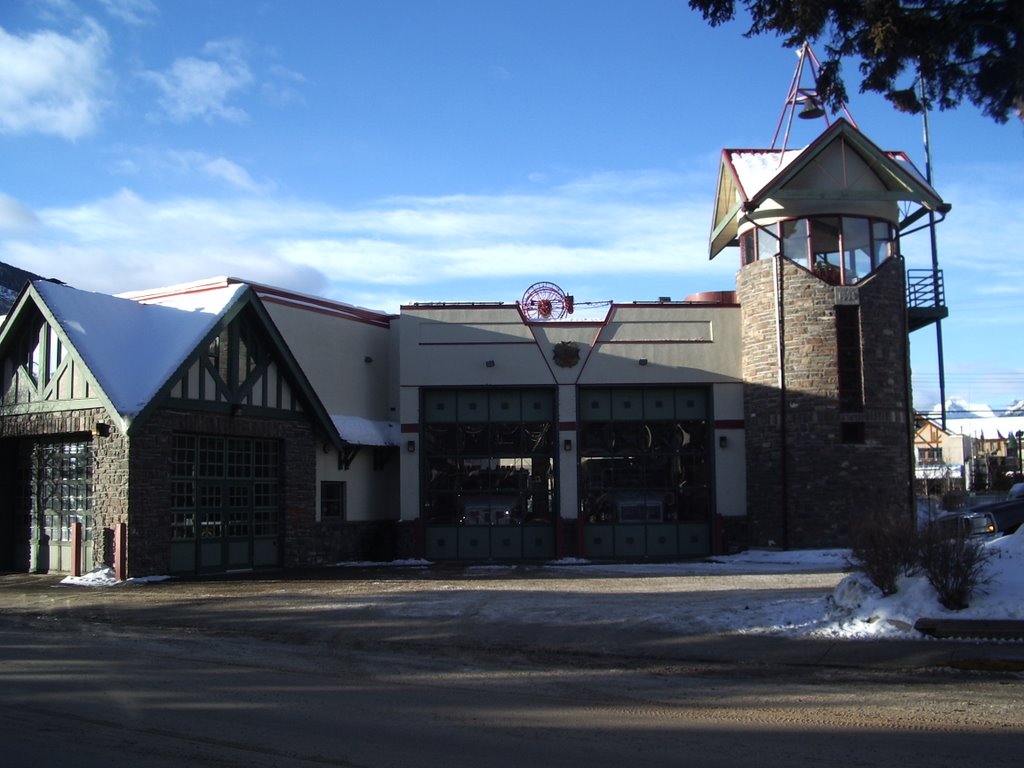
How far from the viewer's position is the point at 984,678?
998 centimetres

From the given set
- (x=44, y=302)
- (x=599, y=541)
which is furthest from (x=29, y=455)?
(x=599, y=541)

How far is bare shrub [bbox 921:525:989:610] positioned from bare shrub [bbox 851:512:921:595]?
0.68 feet

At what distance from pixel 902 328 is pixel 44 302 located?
797 inches

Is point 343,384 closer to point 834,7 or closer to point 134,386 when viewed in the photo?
point 134,386

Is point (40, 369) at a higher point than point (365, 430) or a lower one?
higher

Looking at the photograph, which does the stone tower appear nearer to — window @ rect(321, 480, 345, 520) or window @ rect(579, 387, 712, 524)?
window @ rect(579, 387, 712, 524)

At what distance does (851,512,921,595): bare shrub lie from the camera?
12234 mm

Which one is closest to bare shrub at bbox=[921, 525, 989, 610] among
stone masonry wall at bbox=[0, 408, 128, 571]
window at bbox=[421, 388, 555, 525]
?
stone masonry wall at bbox=[0, 408, 128, 571]

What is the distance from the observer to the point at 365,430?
85.8 ft

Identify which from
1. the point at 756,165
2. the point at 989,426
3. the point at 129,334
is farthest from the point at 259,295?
the point at 989,426

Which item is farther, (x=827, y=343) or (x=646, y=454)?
(x=646, y=454)

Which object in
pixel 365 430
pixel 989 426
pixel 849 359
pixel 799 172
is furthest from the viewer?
pixel 989 426

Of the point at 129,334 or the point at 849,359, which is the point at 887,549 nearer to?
the point at 849,359

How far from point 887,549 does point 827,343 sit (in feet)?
45.5
